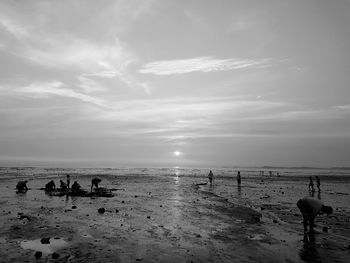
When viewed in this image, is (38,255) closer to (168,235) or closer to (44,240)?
(44,240)

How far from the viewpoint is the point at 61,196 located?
114ft

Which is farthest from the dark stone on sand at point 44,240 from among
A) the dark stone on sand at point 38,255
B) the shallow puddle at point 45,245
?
the dark stone on sand at point 38,255

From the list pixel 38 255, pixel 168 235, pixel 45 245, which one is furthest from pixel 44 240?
pixel 168 235

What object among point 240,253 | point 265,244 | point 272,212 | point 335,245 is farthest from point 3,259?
point 272,212

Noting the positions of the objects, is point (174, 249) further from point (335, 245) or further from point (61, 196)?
point (61, 196)

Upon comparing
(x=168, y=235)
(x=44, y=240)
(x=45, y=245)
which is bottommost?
(x=168, y=235)

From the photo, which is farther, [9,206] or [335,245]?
[9,206]

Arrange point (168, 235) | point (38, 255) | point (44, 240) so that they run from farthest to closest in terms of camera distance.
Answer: point (168, 235) < point (44, 240) < point (38, 255)

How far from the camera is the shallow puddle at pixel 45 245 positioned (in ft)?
44.6

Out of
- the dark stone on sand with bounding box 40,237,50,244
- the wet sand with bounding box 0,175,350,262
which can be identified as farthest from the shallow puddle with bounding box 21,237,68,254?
the dark stone on sand with bounding box 40,237,50,244

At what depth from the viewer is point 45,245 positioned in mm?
14273

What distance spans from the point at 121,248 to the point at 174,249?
251 cm

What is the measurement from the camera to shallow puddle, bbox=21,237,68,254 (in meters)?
13.6

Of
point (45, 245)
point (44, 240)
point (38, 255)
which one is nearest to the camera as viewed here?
point (38, 255)
